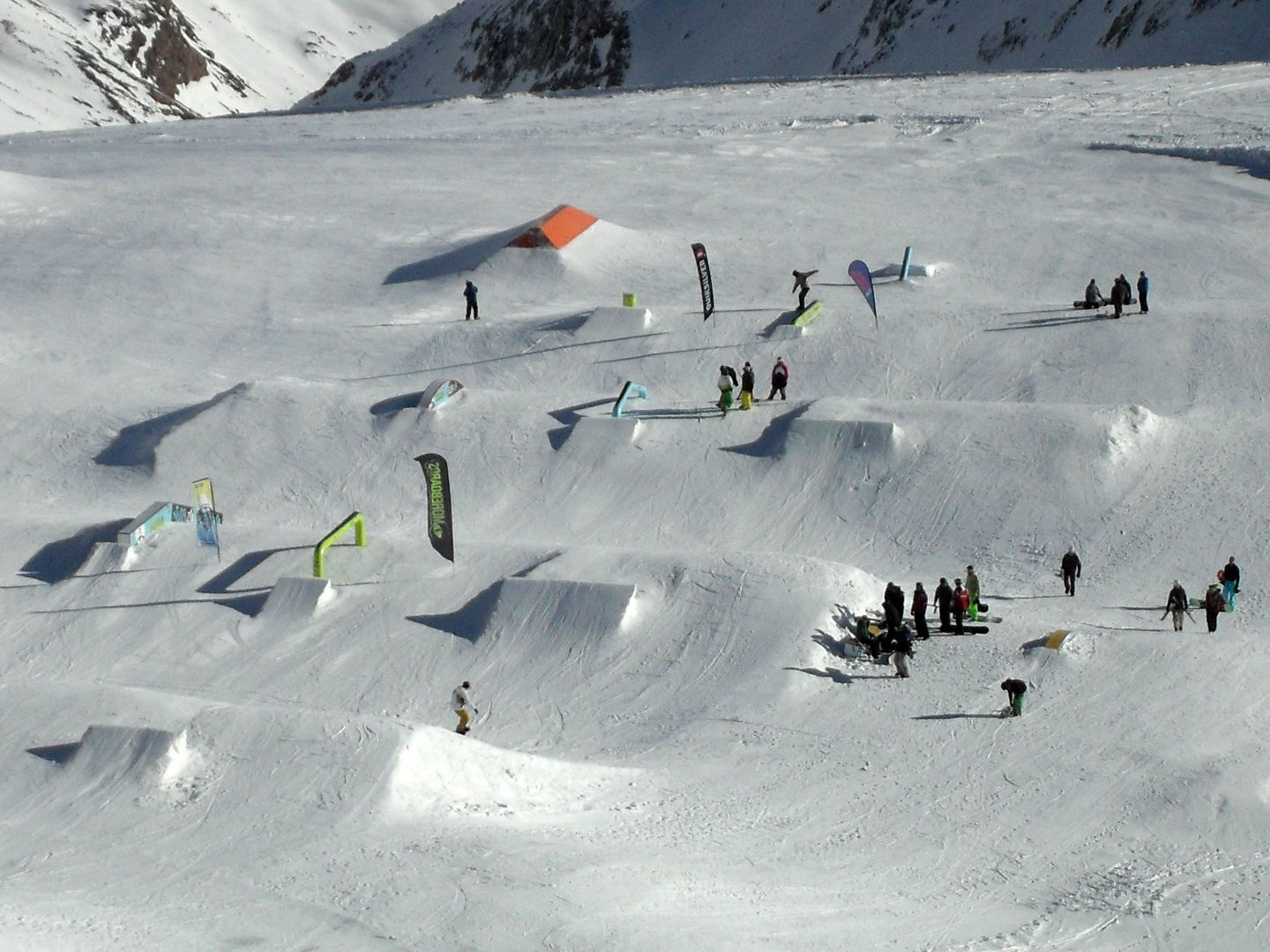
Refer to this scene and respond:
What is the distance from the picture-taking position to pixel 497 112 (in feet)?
Result: 194

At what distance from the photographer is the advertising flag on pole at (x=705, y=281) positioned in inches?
1154

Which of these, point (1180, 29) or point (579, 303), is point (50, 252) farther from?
point (1180, 29)

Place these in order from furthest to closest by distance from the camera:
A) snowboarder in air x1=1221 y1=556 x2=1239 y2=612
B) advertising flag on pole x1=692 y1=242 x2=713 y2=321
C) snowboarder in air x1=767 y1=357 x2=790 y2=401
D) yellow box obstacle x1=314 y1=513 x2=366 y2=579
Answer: advertising flag on pole x1=692 y1=242 x2=713 y2=321 → snowboarder in air x1=767 y1=357 x2=790 y2=401 → yellow box obstacle x1=314 y1=513 x2=366 y2=579 → snowboarder in air x1=1221 y1=556 x2=1239 y2=612

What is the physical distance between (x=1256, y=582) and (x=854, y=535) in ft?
19.8

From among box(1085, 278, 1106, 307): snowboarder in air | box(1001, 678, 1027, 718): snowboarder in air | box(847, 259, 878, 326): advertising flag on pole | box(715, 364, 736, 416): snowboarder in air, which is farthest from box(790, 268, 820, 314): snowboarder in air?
box(1001, 678, 1027, 718): snowboarder in air

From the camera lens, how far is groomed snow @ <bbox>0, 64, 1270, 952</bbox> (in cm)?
1345

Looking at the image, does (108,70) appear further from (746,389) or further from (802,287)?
(746,389)

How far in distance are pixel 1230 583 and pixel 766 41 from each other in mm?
78621

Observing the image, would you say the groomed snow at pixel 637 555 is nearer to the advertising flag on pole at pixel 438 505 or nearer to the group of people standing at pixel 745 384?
the group of people standing at pixel 745 384

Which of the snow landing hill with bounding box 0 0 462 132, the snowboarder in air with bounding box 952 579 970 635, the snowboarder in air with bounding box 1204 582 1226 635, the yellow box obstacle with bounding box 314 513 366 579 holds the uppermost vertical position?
the snow landing hill with bounding box 0 0 462 132

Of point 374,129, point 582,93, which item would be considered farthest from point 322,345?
point 582,93

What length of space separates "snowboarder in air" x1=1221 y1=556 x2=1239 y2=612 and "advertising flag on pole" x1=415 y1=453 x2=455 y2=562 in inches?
434

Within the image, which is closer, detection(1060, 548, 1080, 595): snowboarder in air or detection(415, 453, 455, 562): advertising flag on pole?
detection(1060, 548, 1080, 595): snowboarder in air

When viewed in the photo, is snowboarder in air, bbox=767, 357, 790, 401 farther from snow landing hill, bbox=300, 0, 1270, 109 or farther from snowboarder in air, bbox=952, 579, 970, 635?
snow landing hill, bbox=300, 0, 1270, 109
